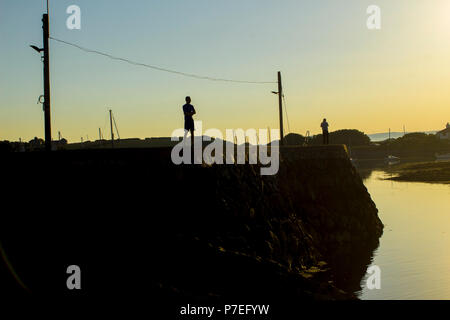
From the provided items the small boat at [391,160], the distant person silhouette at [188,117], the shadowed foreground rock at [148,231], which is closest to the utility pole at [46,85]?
the shadowed foreground rock at [148,231]

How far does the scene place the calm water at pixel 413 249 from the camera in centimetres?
2633

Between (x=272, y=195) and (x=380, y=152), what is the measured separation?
14162cm

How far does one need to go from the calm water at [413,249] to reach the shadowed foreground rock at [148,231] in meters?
2.51

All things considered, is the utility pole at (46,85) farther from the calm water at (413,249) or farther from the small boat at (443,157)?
the small boat at (443,157)

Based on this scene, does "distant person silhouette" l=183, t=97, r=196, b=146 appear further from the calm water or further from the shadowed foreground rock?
the calm water

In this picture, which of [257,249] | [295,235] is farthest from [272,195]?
[257,249]

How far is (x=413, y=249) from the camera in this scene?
35.5 meters

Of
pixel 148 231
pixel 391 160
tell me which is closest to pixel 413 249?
pixel 148 231

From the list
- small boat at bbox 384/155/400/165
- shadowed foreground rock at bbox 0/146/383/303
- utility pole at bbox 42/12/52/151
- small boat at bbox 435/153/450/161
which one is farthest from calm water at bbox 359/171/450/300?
small boat at bbox 384/155/400/165

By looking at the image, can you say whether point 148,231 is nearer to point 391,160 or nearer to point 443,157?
point 443,157

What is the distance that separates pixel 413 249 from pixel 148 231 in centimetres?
2031

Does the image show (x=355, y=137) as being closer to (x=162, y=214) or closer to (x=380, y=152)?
(x=380, y=152)

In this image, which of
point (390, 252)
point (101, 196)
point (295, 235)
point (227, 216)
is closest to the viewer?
point (101, 196)

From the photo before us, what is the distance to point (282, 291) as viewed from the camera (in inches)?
775
